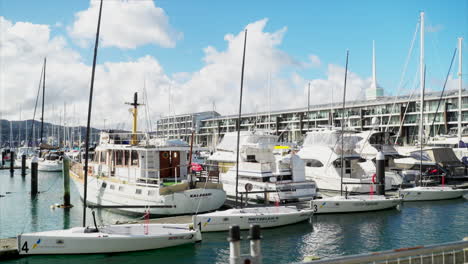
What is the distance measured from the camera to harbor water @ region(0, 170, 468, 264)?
1452cm

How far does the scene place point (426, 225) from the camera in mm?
20359

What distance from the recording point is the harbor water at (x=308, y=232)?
1452 centimetres

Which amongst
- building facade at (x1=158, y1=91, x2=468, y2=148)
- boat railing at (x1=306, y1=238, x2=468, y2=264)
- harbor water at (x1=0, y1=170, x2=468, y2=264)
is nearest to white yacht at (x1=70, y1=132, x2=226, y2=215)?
harbor water at (x1=0, y1=170, x2=468, y2=264)

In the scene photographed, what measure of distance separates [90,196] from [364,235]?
1780 cm

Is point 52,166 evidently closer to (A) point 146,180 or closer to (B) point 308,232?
(A) point 146,180

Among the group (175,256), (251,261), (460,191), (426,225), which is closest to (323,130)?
(460,191)

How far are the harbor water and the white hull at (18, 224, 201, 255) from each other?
0.92 feet

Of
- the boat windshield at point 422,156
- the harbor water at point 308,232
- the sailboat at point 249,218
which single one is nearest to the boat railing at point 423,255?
the harbor water at point 308,232

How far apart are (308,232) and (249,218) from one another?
3.23 meters

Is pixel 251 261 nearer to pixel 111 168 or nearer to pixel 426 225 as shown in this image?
pixel 426 225

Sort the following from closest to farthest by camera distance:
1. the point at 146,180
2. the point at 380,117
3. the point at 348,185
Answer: the point at 146,180 < the point at 348,185 < the point at 380,117

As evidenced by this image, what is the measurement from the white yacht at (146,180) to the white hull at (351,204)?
20.7 feet

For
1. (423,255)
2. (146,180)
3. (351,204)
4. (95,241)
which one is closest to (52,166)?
(146,180)

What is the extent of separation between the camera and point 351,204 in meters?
23.4
